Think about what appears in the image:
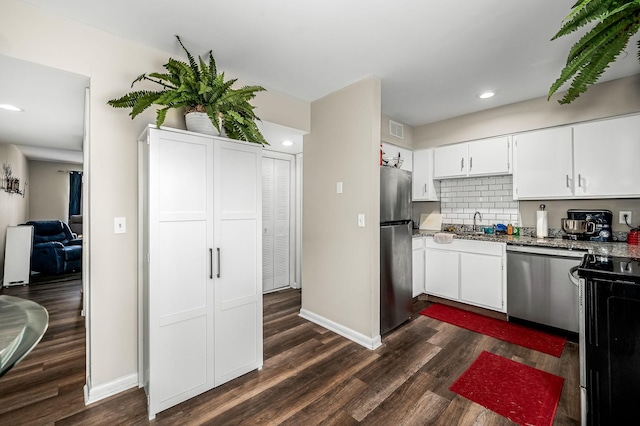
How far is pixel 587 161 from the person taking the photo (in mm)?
2947

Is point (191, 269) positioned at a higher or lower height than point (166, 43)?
lower

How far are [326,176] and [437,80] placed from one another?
4.83ft

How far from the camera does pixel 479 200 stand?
395 centimetres

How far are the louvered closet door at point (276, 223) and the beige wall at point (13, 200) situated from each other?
4396 millimetres

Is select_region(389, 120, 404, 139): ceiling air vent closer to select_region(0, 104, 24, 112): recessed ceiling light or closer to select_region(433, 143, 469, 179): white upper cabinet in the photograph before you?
select_region(433, 143, 469, 179): white upper cabinet

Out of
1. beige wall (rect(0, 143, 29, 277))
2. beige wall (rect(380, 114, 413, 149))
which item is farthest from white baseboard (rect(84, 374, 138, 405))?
beige wall (rect(0, 143, 29, 277))

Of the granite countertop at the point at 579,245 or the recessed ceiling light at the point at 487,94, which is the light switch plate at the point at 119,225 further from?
the recessed ceiling light at the point at 487,94

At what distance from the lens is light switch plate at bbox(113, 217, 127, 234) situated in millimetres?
2037

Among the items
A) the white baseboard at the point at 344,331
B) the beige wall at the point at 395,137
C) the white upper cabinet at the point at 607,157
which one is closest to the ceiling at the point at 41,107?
the white baseboard at the point at 344,331

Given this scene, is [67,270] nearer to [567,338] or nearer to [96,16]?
[96,16]

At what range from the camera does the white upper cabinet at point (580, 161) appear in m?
2.75

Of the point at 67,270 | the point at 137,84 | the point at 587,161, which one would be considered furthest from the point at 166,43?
the point at 67,270

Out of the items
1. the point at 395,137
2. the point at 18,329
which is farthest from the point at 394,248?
the point at 18,329

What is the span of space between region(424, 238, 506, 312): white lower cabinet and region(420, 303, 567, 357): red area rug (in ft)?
0.54
